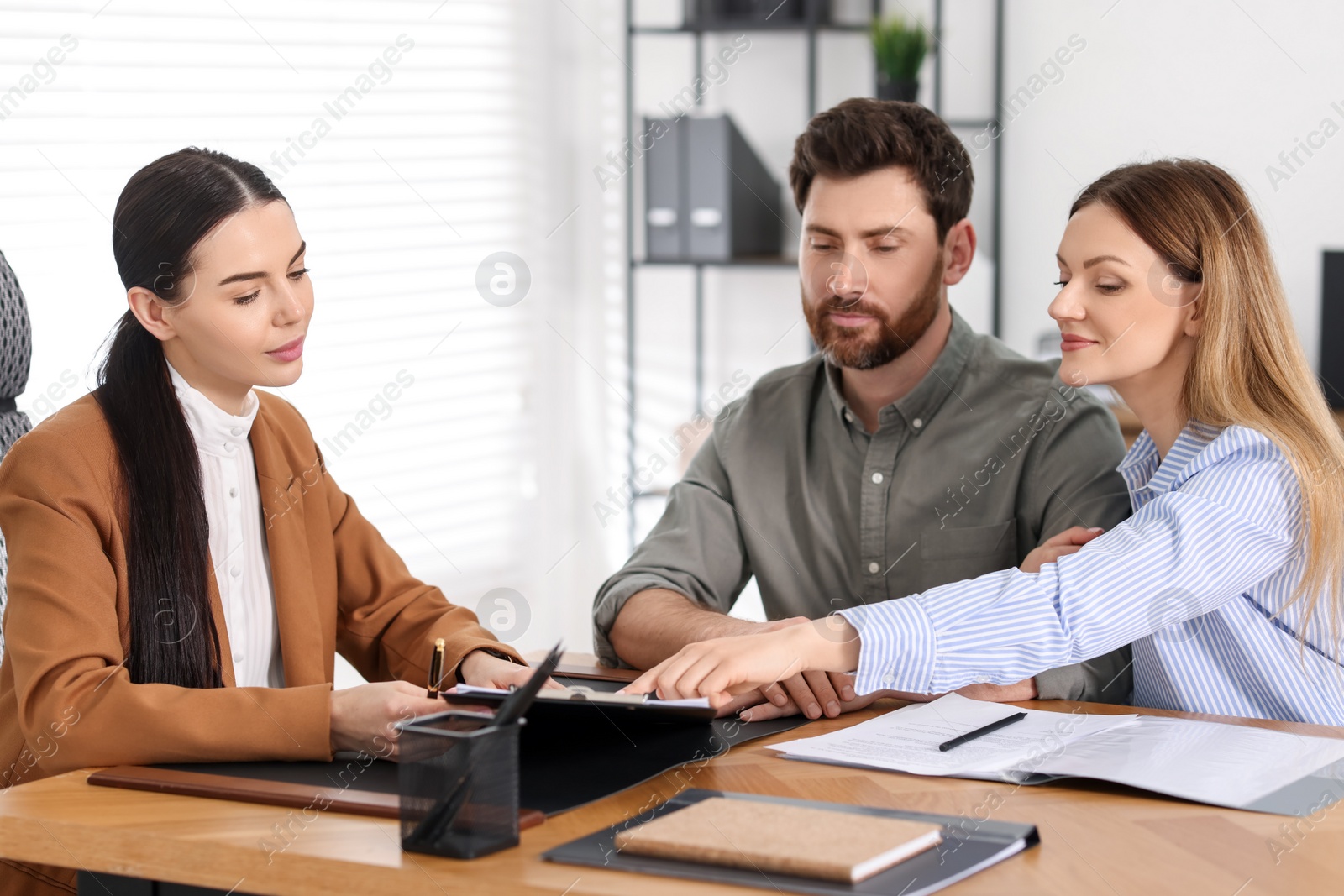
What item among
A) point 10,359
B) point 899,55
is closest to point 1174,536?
point 10,359

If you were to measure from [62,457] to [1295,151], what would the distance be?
2991mm

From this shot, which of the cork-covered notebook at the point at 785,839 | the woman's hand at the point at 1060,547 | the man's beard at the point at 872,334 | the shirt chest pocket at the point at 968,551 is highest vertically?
the man's beard at the point at 872,334

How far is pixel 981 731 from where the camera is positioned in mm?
1333

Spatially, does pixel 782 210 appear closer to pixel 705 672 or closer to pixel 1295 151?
pixel 1295 151

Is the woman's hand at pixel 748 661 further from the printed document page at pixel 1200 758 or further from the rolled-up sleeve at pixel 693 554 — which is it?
the rolled-up sleeve at pixel 693 554

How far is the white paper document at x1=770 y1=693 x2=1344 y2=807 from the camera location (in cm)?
116

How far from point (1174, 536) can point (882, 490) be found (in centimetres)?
57

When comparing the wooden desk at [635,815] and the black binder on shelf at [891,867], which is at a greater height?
the black binder on shelf at [891,867]

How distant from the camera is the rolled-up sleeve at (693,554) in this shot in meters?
1.80

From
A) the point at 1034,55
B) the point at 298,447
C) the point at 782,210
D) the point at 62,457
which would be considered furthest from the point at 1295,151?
the point at 62,457

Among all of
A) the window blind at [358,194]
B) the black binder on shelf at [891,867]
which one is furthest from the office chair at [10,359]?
the black binder on shelf at [891,867]

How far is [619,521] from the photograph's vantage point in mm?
3994

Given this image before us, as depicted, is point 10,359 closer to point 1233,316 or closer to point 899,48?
point 1233,316

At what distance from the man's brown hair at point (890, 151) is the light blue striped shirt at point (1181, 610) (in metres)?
0.61
